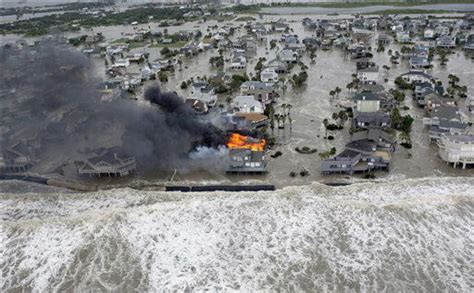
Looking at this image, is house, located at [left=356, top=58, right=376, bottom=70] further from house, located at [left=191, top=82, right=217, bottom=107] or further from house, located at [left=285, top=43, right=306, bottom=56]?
house, located at [left=191, top=82, right=217, bottom=107]

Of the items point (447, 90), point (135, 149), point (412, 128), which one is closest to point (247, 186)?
point (135, 149)

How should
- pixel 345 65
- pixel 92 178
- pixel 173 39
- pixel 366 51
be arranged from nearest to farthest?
pixel 92 178, pixel 345 65, pixel 366 51, pixel 173 39

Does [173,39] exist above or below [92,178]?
above

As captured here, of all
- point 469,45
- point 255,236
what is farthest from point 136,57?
point 469,45

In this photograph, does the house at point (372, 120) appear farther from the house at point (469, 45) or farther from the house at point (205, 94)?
the house at point (469, 45)

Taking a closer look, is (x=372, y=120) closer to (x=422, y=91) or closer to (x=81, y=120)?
(x=422, y=91)

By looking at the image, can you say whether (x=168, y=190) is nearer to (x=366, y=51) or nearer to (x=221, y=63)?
(x=221, y=63)

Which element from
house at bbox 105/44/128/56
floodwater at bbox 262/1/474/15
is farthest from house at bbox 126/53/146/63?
floodwater at bbox 262/1/474/15
